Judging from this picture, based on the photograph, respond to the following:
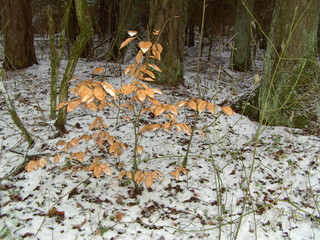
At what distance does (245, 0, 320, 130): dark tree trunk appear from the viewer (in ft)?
11.1

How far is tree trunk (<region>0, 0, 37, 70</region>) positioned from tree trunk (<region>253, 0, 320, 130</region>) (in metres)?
5.36

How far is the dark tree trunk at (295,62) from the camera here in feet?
11.1

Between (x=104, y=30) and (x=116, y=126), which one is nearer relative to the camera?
(x=116, y=126)

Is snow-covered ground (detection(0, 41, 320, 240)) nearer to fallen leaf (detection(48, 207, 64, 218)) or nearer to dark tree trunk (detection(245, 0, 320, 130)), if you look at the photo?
fallen leaf (detection(48, 207, 64, 218))

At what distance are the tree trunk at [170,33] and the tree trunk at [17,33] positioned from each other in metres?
3.19

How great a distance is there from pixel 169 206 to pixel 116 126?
154 cm

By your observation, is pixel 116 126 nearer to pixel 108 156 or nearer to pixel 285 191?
pixel 108 156

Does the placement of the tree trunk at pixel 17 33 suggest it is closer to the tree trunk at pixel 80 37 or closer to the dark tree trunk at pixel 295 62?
the tree trunk at pixel 80 37

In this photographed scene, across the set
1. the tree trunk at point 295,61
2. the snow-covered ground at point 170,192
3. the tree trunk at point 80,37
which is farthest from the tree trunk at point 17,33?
the tree trunk at point 295,61

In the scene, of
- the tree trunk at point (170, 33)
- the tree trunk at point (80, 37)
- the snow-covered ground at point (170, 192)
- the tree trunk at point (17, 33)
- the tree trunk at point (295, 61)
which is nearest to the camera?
the snow-covered ground at point (170, 192)

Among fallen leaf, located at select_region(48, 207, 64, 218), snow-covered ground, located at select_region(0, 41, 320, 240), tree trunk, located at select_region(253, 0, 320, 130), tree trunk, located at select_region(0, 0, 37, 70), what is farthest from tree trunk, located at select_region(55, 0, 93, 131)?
tree trunk, located at select_region(0, 0, 37, 70)

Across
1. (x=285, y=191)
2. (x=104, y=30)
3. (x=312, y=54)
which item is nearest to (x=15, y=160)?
(x=285, y=191)

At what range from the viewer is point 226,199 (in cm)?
240

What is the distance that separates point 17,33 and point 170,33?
364 cm
